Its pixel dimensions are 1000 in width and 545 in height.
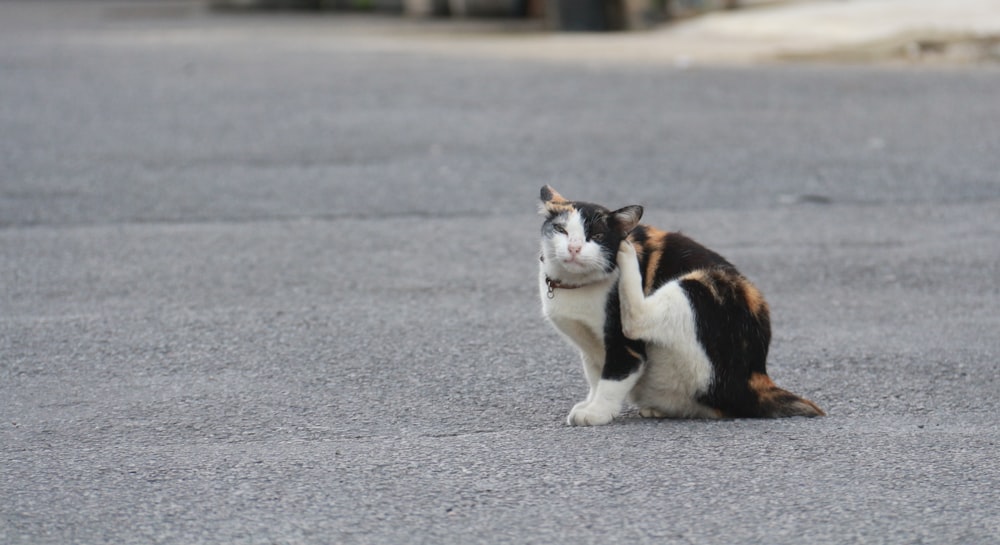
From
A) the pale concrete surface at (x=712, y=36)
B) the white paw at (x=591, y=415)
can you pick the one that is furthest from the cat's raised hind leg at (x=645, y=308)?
the pale concrete surface at (x=712, y=36)

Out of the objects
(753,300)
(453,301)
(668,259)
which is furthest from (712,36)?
(753,300)

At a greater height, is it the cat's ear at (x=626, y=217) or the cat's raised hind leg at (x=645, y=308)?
the cat's ear at (x=626, y=217)

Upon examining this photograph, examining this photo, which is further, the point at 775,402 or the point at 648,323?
the point at 775,402

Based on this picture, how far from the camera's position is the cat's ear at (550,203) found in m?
4.30

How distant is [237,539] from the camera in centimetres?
341

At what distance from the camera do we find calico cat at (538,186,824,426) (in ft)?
13.8

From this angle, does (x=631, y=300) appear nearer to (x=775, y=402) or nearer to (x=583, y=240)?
(x=583, y=240)

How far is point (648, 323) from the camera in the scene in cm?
422

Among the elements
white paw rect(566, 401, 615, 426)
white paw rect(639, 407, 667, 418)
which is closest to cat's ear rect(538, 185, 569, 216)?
white paw rect(566, 401, 615, 426)

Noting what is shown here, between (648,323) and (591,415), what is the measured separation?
37cm

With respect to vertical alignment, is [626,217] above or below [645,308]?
above

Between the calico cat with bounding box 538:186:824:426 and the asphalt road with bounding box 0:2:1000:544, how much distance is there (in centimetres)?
12

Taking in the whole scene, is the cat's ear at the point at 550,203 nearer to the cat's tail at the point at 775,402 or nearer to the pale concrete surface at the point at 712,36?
the cat's tail at the point at 775,402

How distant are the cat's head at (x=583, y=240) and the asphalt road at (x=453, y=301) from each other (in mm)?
524
